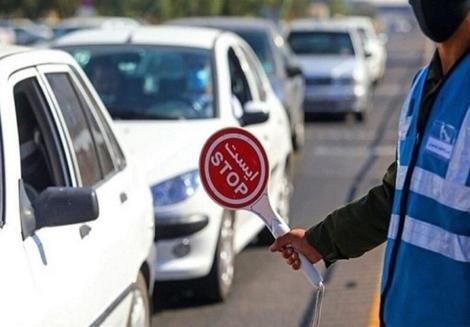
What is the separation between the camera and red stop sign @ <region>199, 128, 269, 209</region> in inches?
134

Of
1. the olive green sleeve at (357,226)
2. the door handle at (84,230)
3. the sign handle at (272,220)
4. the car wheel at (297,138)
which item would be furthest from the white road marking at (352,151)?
the sign handle at (272,220)

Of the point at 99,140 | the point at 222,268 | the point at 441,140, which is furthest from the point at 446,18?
the point at 222,268

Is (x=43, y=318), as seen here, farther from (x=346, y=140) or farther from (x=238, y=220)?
(x=346, y=140)

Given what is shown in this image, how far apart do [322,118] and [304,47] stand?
4.38 feet

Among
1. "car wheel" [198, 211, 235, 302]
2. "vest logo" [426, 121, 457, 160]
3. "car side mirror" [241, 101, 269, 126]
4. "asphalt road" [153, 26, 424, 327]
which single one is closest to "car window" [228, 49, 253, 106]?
"car side mirror" [241, 101, 269, 126]

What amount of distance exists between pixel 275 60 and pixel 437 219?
36.4ft

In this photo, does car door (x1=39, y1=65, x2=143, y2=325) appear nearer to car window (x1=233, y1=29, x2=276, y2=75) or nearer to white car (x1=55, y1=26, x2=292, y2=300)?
white car (x1=55, y1=26, x2=292, y2=300)

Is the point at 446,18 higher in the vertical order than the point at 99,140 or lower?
higher

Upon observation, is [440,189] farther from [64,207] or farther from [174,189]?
[174,189]

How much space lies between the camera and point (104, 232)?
464cm

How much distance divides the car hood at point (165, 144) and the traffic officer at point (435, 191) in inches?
156

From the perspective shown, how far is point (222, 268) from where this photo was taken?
7414 millimetres

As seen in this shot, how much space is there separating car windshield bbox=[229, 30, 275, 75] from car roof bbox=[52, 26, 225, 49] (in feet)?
15.3

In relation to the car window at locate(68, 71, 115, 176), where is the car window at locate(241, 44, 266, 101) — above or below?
below
